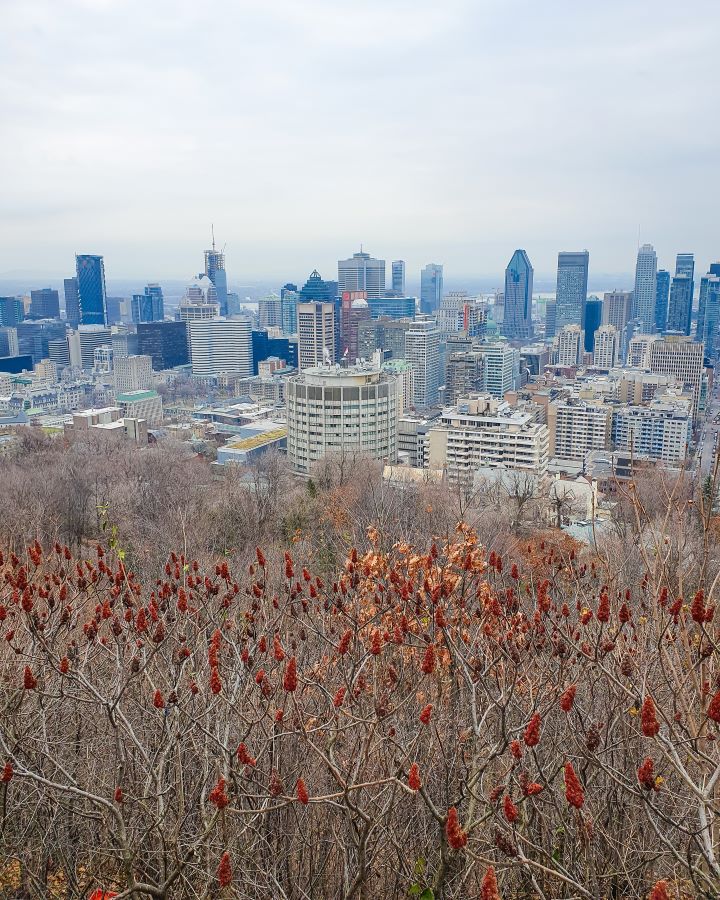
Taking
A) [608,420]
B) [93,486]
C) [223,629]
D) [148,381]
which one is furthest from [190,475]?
[148,381]

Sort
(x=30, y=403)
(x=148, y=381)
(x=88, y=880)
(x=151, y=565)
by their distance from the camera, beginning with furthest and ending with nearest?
(x=148, y=381)
(x=30, y=403)
(x=151, y=565)
(x=88, y=880)

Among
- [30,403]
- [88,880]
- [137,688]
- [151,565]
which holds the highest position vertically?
[137,688]

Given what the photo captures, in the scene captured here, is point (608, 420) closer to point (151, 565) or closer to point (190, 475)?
point (190, 475)

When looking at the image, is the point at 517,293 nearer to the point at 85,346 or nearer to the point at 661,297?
the point at 661,297

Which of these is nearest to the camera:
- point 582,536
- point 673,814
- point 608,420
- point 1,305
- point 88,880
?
point 88,880

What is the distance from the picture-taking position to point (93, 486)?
26953mm

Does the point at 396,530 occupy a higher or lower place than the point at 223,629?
lower

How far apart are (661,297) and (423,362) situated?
85.7 metres

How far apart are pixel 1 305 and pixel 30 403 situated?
69769 millimetres

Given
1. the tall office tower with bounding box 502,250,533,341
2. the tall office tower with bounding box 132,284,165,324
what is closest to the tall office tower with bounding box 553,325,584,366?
the tall office tower with bounding box 502,250,533,341

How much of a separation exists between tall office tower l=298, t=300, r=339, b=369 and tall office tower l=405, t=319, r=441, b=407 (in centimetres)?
1260

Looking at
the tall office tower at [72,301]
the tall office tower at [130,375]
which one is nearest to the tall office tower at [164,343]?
the tall office tower at [130,375]

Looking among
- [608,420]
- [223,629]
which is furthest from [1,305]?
[223,629]

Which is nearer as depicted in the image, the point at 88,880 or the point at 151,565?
the point at 88,880
